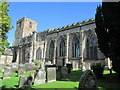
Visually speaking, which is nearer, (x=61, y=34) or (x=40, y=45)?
(x=61, y=34)

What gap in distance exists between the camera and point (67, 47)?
27.5m

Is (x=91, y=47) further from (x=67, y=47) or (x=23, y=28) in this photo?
(x=23, y=28)

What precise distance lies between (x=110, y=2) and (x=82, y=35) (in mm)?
16777

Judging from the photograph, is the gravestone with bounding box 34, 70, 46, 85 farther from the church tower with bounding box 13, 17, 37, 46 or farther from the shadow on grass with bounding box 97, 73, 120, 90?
the church tower with bounding box 13, 17, 37, 46

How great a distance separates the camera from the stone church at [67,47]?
23438 millimetres

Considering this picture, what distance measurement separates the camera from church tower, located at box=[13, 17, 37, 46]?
53344 mm

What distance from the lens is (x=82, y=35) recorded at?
25.1m

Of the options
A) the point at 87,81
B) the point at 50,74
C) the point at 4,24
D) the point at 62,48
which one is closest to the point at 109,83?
the point at 87,81

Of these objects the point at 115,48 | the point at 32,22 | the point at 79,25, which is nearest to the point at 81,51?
the point at 79,25

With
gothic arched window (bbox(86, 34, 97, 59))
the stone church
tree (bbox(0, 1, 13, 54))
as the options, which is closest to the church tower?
the stone church

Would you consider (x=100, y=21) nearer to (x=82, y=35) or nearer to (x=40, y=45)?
(x=82, y=35)

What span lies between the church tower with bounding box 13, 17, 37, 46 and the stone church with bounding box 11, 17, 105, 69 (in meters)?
13.9

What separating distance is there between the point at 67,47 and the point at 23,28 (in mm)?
34210

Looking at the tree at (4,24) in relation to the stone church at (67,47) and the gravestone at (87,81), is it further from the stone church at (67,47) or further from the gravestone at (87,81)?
the stone church at (67,47)
